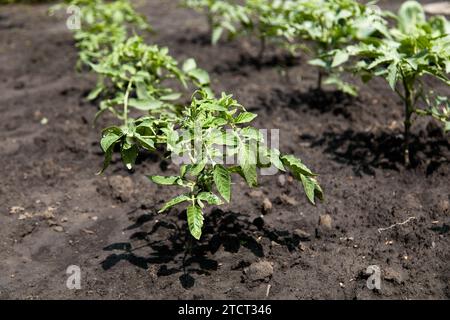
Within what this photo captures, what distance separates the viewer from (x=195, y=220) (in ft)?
6.78

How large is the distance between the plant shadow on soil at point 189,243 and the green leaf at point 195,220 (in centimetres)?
32

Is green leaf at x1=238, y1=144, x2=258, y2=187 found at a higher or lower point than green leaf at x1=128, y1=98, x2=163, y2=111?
higher

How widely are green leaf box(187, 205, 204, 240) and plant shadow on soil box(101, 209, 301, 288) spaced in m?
0.32

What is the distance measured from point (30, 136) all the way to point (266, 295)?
81.4 inches

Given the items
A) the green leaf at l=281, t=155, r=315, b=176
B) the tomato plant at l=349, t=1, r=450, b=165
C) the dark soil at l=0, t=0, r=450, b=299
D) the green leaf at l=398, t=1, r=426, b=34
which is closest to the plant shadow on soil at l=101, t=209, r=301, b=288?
the dark soil at l=0, t=0, r=450, b=299

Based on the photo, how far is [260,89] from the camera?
4.07m

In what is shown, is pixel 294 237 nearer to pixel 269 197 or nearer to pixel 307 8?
pixel 269 197

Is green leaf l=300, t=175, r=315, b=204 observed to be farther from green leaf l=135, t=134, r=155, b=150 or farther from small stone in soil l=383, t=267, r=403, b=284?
green leaf l=135, t=134, r=155, b=150

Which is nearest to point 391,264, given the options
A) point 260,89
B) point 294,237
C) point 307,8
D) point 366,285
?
point 366,285

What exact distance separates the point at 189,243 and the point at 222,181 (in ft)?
1.71

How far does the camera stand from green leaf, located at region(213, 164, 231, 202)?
6.67 feet
